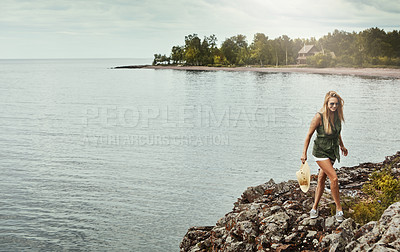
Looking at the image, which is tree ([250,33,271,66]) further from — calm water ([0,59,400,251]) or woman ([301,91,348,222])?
woman ([301,91,348,222])

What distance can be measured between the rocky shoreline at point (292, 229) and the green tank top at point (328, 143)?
1.73m

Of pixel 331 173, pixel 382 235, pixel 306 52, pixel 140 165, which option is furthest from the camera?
pixel 306 52

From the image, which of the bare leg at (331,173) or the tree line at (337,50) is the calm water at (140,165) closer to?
the bare leg at (331,173)

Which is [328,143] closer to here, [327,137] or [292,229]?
[327,137]

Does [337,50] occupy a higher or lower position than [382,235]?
higher

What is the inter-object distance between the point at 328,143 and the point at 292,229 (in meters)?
2.54

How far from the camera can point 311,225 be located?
34.5ft

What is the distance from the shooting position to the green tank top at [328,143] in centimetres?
987

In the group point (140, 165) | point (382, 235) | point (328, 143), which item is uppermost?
point (328, 143)

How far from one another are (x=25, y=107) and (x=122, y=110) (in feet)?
51.1

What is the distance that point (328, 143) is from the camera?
32.4ft

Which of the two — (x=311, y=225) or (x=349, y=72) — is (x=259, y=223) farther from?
(x=349, y=72)

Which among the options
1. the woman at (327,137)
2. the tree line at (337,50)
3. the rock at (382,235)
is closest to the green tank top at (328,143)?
the woman at (327,137)

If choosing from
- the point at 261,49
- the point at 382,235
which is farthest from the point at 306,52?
the point at 382,235
